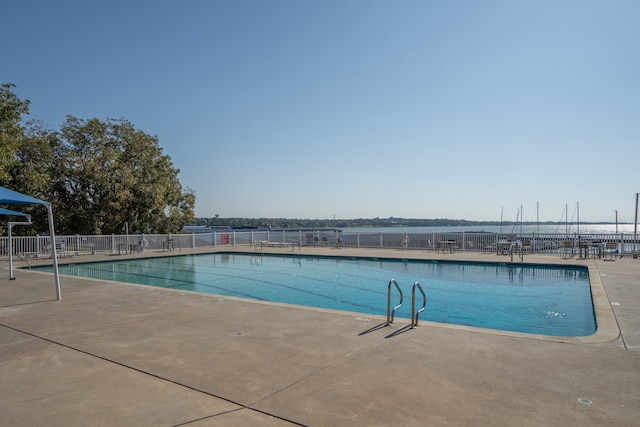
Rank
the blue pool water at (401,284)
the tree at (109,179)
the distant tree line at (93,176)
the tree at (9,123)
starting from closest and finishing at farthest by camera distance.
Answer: the blue pool water at (401,284) < the tree at (9,123) < the distant tree line at (93,176) < the tree at (109,179)

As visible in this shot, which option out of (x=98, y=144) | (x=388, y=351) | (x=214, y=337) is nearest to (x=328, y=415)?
(x=388, y=351)

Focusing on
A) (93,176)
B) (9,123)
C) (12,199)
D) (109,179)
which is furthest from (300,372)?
(109,179)

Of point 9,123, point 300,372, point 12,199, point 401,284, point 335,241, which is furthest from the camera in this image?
point 335,241

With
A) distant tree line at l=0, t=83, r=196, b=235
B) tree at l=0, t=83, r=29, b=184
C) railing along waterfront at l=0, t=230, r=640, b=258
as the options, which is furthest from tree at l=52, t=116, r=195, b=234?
tree at l=0, t=83, r=29, b=184

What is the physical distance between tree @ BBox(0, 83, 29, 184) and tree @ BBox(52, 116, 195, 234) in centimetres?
675

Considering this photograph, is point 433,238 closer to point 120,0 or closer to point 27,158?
point 120,0

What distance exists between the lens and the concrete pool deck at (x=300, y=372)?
10.2ft

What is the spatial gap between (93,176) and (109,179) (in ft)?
3.32

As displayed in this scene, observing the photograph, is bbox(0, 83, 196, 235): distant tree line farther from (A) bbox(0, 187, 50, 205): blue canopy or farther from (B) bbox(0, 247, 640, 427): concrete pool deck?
(B) bbox(0, 247, 640, 427): concrete pool deck

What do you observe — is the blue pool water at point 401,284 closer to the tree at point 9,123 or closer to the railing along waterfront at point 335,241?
the railing along waterfront at point 335,241

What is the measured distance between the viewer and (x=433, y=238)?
65.3 ft

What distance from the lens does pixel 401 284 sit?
Result: 476 inches

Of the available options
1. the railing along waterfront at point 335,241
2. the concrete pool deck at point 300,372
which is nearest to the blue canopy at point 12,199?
the concrete pool deck at point 300,372

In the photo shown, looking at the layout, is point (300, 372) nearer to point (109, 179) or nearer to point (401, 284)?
point (401, 284)
